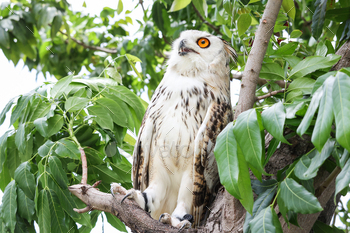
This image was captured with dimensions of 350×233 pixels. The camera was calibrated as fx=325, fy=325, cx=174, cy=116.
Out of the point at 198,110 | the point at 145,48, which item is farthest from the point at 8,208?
the point at 145,48

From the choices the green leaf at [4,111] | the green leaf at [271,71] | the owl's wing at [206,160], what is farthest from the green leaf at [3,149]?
the green leaf at [271,71]

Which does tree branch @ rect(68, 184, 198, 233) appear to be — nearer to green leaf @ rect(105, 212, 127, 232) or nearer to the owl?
the owl

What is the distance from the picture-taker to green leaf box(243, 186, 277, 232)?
3.91ft

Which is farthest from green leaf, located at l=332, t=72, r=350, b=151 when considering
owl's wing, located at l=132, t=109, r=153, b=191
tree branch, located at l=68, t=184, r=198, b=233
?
owl's wing, located at l=132, t=109, r=153, b=191

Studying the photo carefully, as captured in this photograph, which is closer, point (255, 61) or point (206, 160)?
point (255, 61)

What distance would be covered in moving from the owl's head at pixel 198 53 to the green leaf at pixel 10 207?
1.18 meters

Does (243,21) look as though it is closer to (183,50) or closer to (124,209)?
(183,50)

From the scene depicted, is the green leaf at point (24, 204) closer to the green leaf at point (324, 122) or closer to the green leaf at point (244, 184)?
the green leaf at point (244, 184)

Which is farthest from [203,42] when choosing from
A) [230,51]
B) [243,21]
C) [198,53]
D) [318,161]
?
[318,161]

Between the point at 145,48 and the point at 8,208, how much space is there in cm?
197

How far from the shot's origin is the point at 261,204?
1.21m

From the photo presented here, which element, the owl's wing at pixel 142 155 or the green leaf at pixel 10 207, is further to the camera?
the owl's wing at pixel 142 155

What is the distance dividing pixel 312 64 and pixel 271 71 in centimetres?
19

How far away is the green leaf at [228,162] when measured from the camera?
3.31 feet
